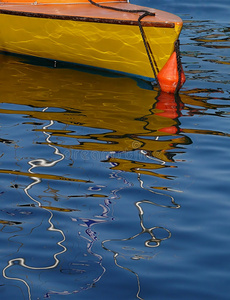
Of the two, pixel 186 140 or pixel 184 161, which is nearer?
pixel 184 161

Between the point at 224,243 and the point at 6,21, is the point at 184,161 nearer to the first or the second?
the point at 224,243

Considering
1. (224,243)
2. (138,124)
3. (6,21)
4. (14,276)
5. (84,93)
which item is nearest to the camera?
(14,276)

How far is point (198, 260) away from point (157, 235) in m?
0.44

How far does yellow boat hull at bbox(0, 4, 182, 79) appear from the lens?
27.7ft

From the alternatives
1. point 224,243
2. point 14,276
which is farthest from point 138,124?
point 14,276

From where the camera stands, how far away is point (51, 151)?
6.17 meters

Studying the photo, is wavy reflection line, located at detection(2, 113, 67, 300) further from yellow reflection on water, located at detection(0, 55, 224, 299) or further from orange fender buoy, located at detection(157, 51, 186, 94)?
orange fender buoy, located at detection(157, 51, 186, 94)

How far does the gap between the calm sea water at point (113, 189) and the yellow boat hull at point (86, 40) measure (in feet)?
1.08

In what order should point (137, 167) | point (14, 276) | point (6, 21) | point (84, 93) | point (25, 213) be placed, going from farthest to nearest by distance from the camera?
point (6, 21) → point (84, 93) → point (137, 167) → point (25, 213) → point (14, 276)

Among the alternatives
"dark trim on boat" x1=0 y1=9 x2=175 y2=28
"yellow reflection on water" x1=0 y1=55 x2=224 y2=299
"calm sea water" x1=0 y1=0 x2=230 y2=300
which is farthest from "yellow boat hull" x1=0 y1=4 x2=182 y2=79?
"calm sea water" x1=0 y1=0 x2=230 y2=300

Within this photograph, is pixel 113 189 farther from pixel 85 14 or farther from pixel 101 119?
pixel 85 14

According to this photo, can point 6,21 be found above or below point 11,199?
above

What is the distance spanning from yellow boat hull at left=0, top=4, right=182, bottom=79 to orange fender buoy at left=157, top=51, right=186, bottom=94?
0.08 m

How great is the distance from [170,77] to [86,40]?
1422 mm
